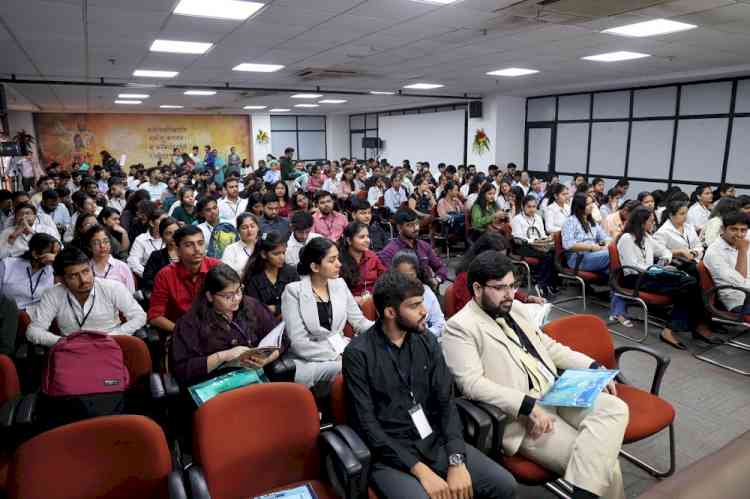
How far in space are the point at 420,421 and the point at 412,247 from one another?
249cm

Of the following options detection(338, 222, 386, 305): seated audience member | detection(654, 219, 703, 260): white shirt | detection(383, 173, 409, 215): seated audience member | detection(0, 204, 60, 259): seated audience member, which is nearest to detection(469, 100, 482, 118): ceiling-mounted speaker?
detection(383, 173, 409, 215): seated audience member

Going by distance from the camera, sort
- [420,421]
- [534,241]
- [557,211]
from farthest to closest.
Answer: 1. [557,211]
2. [534,241]
3. [420,421]

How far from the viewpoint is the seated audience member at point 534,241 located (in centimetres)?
589

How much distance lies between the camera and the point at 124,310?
10.2 ft

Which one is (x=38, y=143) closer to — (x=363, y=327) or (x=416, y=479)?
(x=363, y=327)

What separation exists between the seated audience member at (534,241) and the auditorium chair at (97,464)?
197 inches

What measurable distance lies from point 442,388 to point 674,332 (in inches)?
144

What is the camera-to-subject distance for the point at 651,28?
207 inches

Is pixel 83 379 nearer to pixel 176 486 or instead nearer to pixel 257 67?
pixel 176 486

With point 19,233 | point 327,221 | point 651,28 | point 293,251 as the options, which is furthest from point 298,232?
point 651,28

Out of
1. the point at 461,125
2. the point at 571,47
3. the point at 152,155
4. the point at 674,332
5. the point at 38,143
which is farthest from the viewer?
the point at 152,155

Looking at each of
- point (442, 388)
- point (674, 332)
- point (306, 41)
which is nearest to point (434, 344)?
point (442, 388)

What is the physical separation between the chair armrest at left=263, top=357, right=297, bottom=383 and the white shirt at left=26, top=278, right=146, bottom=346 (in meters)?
1.11

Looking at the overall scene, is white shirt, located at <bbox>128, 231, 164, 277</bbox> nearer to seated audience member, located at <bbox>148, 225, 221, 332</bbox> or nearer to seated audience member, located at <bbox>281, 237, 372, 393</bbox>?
seated audience member, located at <bbox>148, 225, 221, 332</bbox>
